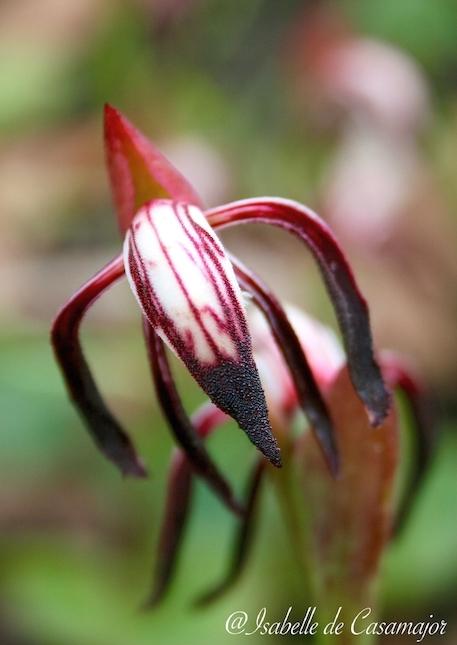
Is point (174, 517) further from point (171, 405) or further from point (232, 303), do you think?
point (232, 303)

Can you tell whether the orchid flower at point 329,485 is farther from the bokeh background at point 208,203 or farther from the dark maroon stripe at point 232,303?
the bokeh background at point 208,203

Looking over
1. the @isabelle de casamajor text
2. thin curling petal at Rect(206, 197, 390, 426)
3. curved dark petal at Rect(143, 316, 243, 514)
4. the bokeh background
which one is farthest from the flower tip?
the bokeh background

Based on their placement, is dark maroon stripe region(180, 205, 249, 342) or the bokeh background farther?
the bokeh background

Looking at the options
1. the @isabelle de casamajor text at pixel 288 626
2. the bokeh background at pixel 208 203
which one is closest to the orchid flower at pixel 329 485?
the @isabelle de casamajor text at pixel 288 626

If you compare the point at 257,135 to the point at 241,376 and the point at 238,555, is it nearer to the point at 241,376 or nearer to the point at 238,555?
the point at 238,555

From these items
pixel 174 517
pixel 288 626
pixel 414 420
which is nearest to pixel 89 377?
pixel 174 517

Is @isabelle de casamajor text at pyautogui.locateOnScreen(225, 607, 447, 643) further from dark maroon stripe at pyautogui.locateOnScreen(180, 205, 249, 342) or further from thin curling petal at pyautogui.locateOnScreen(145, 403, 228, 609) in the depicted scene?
dark maroon stripe at pyautogui.locateOnScreen(180, 205, 249, 342)

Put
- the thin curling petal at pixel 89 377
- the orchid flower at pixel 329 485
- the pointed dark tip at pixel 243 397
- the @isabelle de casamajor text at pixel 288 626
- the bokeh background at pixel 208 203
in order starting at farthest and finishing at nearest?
the bokeh background at pixel 208 203 → the @isabelle de casamajor text at pixel 288 626 → the orchid flower at pixel 329 485 → the thin curling petal at pixel 89 377 → the pointed dark tip at pixel 243 397
